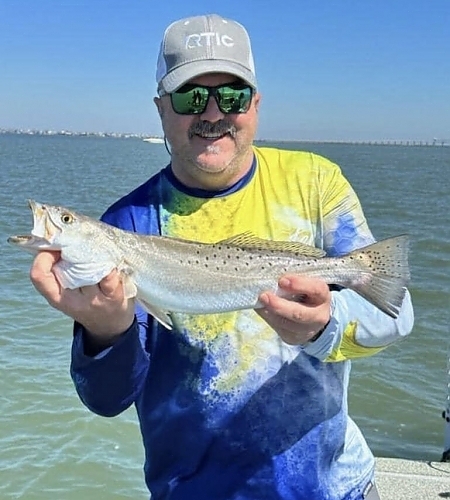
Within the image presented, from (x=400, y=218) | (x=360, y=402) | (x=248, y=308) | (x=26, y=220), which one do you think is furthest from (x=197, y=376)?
(x=400, y=218)

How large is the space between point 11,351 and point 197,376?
8.72 meters

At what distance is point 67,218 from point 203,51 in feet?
2.77

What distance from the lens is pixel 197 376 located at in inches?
113

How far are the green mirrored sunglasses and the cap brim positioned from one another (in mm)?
27

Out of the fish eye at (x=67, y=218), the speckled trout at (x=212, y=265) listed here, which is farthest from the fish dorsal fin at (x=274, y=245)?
the fish eye at (x=67, y=218)

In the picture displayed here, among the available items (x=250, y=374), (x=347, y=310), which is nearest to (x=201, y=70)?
(x=347, y=310)

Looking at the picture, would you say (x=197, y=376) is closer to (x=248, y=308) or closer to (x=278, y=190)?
(x=248, y=308)

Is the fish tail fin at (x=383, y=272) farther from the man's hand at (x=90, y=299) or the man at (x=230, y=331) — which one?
the man's hand at (x=90, y=299)

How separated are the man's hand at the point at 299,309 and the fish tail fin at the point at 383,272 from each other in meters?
0.27

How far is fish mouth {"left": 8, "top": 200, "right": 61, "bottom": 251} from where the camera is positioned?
271cm

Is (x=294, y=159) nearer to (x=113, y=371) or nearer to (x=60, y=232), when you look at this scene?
(x=60, y=232)

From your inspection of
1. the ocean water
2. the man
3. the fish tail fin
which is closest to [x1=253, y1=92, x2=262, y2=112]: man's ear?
the man

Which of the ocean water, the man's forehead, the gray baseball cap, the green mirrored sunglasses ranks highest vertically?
the gray baseball cap

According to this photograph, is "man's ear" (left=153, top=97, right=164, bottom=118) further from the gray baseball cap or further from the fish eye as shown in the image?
the fish eye
